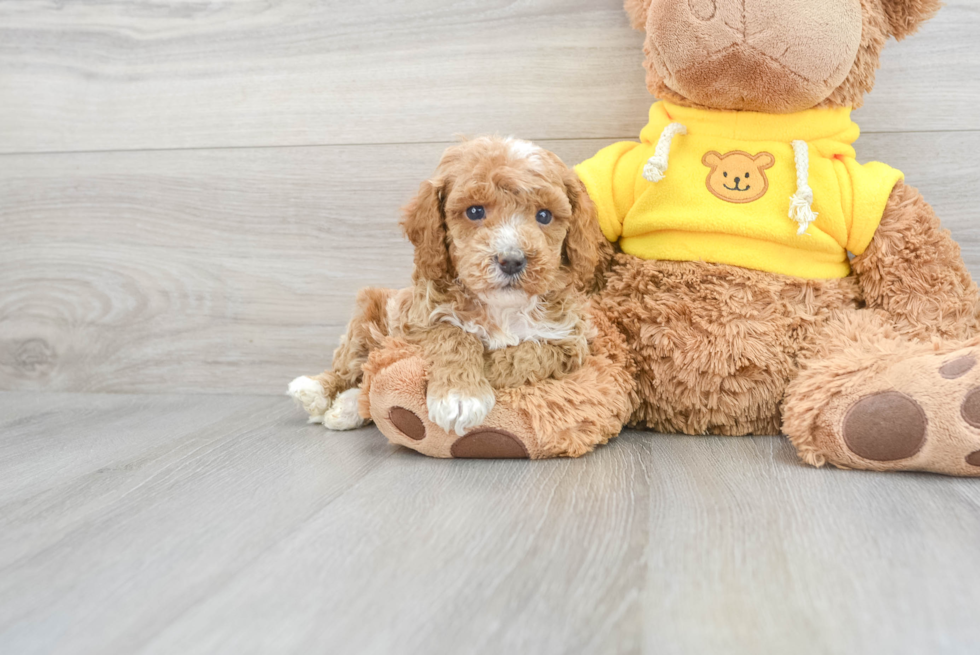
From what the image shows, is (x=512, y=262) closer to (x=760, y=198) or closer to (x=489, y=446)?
(x=489, y=446)

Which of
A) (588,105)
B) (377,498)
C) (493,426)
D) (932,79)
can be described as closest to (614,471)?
(493,426)

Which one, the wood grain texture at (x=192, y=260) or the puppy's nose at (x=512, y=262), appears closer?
the puppy's nose at (x=512, y=262)

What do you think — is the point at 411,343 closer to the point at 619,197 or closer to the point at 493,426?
the point at 493,426

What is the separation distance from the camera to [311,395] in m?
1.21

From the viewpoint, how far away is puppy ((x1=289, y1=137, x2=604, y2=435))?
901 mm

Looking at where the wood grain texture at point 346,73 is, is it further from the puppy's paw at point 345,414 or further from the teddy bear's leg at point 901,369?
the puppy's paw at point 345,414

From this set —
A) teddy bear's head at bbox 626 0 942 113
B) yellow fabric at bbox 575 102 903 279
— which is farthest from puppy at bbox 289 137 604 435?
teddy bear's head at bbox 626 0 942 113

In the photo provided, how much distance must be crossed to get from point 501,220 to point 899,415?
1.63 ft

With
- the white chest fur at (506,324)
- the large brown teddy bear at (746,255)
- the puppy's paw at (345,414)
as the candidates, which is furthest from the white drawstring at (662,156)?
the puppy's paw at (345,414)

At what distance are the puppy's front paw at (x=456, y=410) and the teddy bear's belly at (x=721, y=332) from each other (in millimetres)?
265

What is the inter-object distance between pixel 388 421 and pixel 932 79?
99 centimetres

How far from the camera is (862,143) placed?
4.00 feet

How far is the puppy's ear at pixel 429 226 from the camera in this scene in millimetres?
940

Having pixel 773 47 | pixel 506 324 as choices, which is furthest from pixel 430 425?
pixel 773 47
